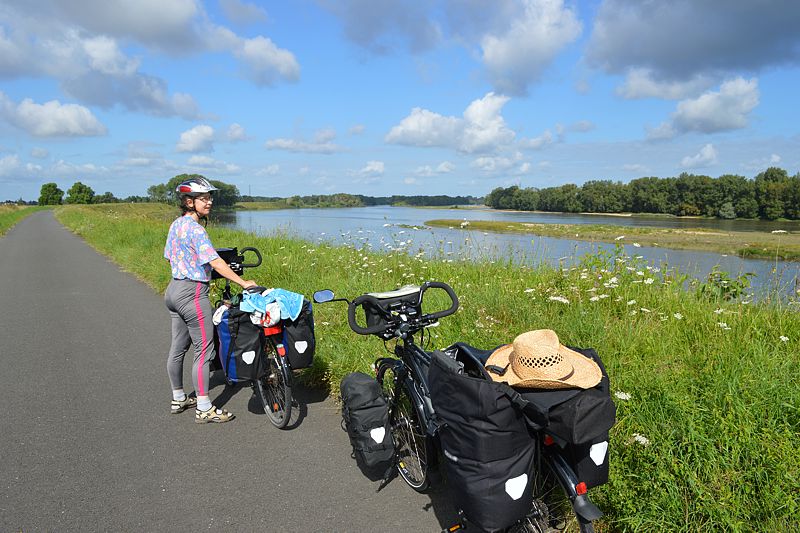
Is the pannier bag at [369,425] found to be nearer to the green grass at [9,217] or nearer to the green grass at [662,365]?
the green grass at [662,365]

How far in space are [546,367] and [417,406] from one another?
1095 millimetres

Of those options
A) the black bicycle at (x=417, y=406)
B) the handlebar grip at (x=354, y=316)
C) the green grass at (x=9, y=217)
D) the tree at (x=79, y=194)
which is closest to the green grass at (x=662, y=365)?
the black bicycle at (x=417, y=406)

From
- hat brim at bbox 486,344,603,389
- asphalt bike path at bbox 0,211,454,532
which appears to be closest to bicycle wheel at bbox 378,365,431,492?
asphalt bike path at bbox 0,211,454,532

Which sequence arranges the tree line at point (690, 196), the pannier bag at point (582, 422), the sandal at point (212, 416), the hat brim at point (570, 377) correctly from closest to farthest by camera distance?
the pannier bag at point (582, 422) → the hat brim at point (570, 377) → the sandal at point (212, 416) → the tree line at point (690, 196)

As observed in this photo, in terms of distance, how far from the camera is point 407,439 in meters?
3.27

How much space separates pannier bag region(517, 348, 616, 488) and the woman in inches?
106

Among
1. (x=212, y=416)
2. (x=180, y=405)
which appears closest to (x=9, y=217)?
(x=180, y=405)

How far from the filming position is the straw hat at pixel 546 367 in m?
1.94

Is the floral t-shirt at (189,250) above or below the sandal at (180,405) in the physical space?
above

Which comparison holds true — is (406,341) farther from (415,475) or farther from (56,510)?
(56,510)

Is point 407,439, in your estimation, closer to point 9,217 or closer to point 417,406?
point 417,406

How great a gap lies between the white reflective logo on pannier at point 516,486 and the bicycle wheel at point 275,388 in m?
2.31

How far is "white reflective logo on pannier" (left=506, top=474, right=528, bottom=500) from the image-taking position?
6.40ft

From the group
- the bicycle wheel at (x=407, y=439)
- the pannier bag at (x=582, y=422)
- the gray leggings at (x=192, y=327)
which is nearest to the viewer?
the pannier bag at (x=582, y=422)
